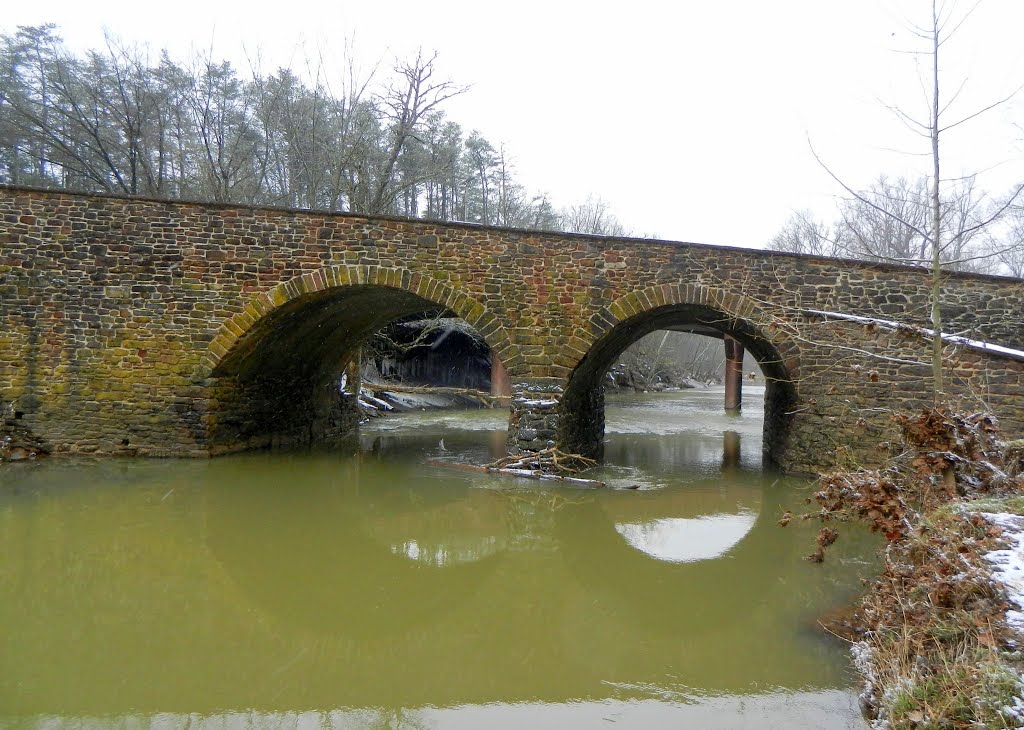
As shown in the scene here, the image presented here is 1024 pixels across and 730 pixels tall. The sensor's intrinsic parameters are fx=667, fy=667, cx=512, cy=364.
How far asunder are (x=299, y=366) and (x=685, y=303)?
24.2 feet

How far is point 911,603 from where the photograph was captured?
12.1 feet

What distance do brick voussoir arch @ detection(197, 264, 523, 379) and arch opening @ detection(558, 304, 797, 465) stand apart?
53.8 inches

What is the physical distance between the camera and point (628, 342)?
13203mm

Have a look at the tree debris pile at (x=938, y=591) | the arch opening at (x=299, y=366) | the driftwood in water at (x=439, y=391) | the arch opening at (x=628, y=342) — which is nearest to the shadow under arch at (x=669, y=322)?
the arch opening at (x=628, y=342)

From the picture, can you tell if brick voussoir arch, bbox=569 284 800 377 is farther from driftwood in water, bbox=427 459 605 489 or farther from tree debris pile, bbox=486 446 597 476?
driftwood in water, bbox=427 459 605 489

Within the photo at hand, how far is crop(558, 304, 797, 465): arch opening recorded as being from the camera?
1016 cm

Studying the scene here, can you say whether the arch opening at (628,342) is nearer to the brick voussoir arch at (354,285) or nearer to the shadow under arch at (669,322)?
the shadow under arch at (669,322)

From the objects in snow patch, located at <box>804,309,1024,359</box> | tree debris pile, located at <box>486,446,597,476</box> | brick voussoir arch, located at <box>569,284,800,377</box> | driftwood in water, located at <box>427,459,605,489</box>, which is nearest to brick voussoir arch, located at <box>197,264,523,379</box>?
brick voussoir arch, located at <box>569,284,800,377</box>

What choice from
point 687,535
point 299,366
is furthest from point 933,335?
point 299,366

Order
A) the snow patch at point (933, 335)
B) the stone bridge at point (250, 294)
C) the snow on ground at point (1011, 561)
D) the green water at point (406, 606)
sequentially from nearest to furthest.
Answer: the snow on ground at point (1011, 561), the green water at point (406, 606), the snow patch at point (933, 335), the stone bridge at point (250, 294)

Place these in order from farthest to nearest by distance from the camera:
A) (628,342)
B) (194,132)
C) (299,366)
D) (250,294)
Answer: (194,132) < (628,342) < (299,366) < (250,294)

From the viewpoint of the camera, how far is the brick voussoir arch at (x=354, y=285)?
9836 millimetres

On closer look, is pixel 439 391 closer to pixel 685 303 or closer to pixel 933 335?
pixel 685 303

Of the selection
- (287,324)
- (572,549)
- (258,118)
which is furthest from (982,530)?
A: (258,118)
